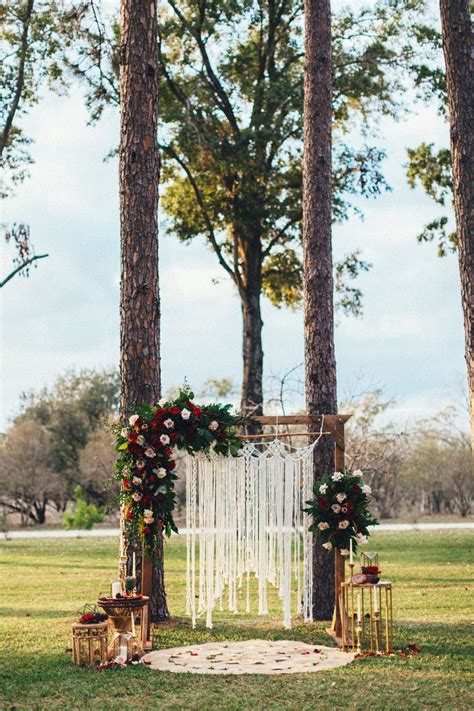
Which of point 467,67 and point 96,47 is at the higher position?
point 96,47

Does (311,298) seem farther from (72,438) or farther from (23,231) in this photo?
(72,438)

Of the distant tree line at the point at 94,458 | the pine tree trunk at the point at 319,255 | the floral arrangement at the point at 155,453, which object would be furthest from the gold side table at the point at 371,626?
the distant tree line at the point at 94,458

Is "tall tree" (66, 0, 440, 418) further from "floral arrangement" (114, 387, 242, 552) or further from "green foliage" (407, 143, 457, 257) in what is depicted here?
"floral arrangement" (114, 387, 242, 552)

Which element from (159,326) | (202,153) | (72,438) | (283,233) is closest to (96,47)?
(159,326)

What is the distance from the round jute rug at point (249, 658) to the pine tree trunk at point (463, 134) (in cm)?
228

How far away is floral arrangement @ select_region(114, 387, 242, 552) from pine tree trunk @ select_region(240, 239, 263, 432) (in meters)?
9.70

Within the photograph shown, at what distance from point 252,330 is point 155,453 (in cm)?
1103

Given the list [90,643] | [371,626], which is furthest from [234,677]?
[371,626]

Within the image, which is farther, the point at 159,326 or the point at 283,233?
the point at 283,233

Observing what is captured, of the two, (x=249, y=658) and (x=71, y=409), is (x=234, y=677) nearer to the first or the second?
(x=249, y=658)

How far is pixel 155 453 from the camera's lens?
7.64m

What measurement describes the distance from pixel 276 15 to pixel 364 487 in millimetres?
13951

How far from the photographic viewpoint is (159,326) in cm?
887

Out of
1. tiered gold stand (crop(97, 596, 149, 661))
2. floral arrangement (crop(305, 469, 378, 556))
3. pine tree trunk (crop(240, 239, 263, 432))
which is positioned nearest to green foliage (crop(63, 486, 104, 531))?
pine tree trunk (crop(240, 239, 263, 432))
